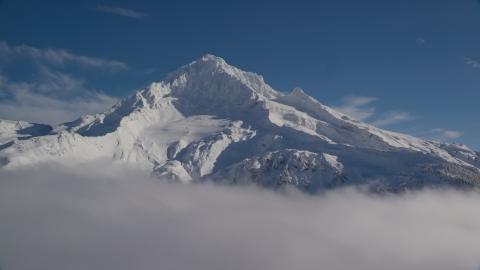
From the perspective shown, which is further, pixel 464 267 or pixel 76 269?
pixel 76 269

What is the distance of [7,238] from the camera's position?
199500mm

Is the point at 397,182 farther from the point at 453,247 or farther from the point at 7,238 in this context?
the point at 7,238

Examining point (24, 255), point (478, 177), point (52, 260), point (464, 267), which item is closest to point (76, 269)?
point (52, 260)

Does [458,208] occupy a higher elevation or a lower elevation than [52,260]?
higher

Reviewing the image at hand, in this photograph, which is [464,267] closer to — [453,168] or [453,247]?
[453,247]

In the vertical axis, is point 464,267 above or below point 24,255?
above

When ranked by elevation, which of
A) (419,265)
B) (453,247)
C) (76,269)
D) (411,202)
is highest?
(411,202)

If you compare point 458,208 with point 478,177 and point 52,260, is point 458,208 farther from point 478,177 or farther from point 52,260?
point 52,260

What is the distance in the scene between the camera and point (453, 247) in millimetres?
198375

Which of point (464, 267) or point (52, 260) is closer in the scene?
point (464, 267)

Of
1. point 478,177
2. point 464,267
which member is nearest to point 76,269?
point 464,267

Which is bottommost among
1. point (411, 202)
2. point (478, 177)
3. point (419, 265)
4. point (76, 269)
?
point (76, 269)

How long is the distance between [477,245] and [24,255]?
226579mm

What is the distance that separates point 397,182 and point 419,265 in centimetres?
4639
